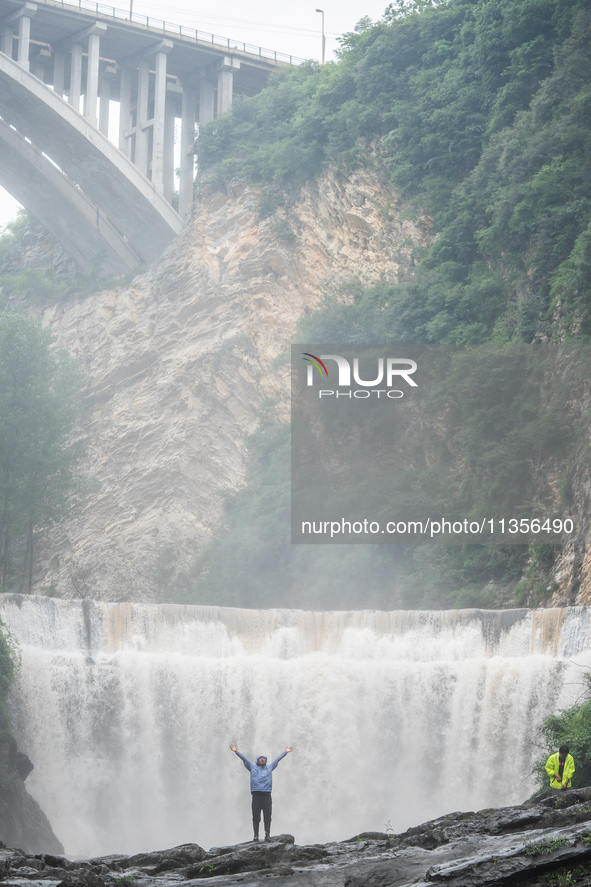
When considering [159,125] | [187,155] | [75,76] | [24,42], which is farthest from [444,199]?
[24,42]

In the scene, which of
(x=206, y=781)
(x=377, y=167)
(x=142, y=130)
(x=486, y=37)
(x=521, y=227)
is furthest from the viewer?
(x=142, y=130)

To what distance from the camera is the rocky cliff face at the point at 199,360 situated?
39.5 m

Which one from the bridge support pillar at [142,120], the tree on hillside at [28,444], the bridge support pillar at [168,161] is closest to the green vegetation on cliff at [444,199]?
the bridge support pillar at [168,161]

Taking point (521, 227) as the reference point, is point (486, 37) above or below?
above

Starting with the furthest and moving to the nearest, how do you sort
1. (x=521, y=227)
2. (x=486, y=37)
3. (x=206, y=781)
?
(x=486, y=37) < (x=521, y=227) < (x=206, y=781)

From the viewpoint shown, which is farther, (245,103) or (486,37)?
(245,103)

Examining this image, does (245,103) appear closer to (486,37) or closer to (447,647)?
(486,37)

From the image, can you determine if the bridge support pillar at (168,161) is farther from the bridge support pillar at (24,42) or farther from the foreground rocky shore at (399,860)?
the foreground rocky shore at (399,860)

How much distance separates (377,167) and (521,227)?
379 inches

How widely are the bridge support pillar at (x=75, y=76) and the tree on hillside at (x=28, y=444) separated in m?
9.57

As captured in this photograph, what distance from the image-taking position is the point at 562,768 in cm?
1568

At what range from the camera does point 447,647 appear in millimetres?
23906

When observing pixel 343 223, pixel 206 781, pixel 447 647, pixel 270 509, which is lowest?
pixel 206 781

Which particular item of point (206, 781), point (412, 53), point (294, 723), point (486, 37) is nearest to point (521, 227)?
point (486, 37)
